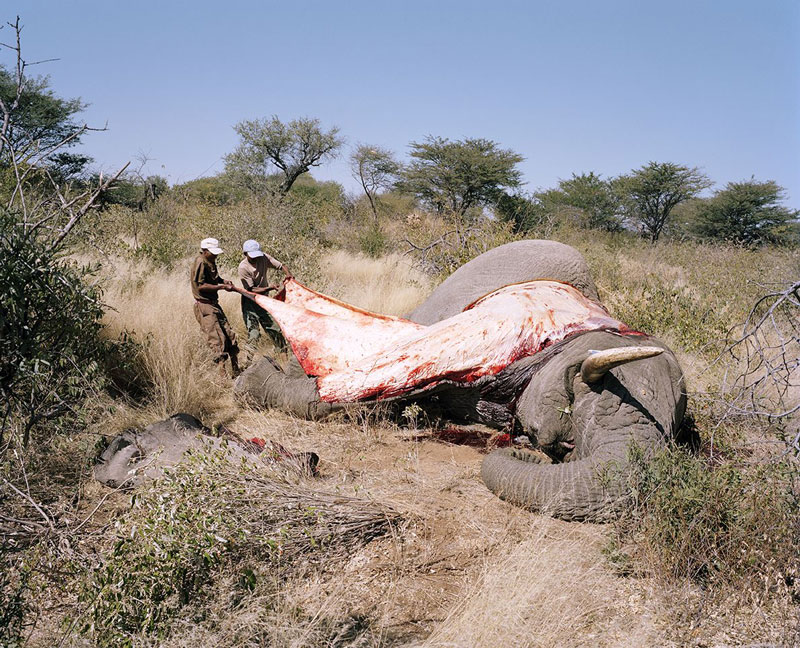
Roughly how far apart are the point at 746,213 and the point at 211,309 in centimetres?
2393

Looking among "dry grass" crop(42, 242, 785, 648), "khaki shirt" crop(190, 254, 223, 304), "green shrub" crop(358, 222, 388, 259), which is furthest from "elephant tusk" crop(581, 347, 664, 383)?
"green shrub" crop(358, 222, 388, 259)

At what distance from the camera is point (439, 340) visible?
5.07 meters

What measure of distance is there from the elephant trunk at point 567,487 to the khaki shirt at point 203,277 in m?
4.09

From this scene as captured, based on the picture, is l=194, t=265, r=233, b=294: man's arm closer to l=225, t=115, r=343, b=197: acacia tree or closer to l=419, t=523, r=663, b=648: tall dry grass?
l=419, t=523, r=663, b=648: tall dry grass

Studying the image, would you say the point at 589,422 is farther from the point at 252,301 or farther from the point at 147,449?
the point at 252,301

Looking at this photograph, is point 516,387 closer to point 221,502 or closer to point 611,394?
point 611,394

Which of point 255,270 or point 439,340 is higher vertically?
point 255,270

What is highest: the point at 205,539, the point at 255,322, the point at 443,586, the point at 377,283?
the point at 377,283

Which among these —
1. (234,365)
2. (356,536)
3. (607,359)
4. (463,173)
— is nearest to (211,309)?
(234,365)

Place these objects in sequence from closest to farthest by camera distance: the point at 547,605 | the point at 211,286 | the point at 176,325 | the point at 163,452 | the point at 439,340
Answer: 1. the point at 547,605
2. the point at 163,452
3. the point at 439,340
4. the point at 211,286
5. the point at 176,325

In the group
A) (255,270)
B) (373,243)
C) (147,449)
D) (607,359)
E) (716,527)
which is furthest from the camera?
(373,243)

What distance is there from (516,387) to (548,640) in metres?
2.20

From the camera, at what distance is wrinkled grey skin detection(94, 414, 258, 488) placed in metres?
4.25

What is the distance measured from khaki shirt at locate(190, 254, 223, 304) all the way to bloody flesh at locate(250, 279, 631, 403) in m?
1.55
